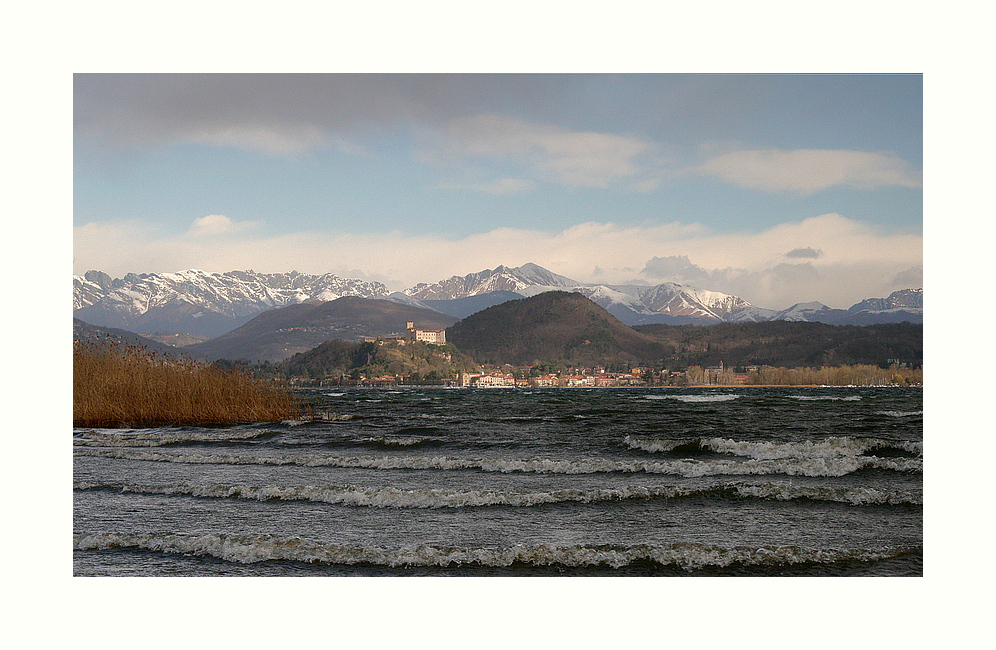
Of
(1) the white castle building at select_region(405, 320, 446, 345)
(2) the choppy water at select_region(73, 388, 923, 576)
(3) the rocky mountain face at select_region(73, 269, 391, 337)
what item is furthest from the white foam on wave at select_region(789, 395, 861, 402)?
(3) the rocky mountain face at select_region(73, 269, 391, 337)

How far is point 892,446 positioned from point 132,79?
31.5 ft

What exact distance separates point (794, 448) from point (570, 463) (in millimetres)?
2857

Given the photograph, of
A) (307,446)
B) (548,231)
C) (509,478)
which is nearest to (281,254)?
(307,446)

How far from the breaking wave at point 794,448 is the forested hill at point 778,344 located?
128 cm

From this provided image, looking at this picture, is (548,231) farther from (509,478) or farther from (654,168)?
(509,478)

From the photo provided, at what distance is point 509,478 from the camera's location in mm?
6660

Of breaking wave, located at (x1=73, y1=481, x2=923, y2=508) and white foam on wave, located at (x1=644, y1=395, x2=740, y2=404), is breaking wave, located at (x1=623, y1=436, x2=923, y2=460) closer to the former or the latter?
breaking wave, located at (x1=73, y1=481, x2=923, y2=508)

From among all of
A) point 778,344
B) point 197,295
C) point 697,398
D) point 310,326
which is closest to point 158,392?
point 197,295

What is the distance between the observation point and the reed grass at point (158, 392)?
31.7 ft

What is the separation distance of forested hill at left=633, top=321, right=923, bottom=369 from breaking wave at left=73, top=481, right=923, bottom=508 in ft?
11.4

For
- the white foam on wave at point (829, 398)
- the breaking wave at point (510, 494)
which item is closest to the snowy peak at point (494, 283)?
the breaking wave at point (510, 494)

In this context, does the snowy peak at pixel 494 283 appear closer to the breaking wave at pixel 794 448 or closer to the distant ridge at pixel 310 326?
the distant ridge at pixel 310 326

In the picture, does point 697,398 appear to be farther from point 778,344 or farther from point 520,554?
point 520,554
